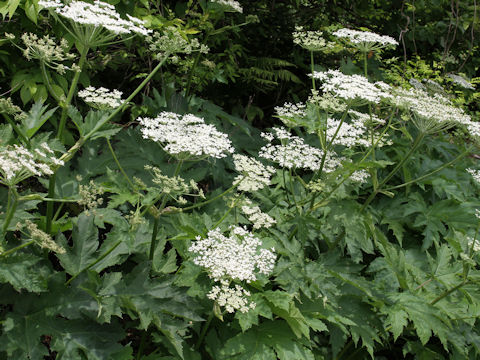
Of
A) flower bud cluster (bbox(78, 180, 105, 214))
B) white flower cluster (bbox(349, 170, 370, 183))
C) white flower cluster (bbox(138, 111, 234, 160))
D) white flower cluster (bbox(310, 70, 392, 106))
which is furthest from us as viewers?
white flower cluster (bbox(349, 170, 370, 183))

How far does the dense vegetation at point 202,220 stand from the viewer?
250cm

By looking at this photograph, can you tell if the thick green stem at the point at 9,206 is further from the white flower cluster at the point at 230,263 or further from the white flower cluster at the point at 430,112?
the white flower cluster at the point at 430,112

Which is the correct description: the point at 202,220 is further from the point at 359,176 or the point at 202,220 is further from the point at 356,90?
the point at 356,90

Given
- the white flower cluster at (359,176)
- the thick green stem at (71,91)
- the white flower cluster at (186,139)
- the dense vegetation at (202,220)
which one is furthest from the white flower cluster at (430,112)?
the thick green stem at (71,91)

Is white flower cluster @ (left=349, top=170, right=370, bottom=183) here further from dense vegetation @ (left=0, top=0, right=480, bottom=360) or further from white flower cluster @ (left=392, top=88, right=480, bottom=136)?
white flower cluster @ (left=392, top=88, right=480, bottom=136)

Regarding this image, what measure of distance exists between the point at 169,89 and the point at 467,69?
670 cm

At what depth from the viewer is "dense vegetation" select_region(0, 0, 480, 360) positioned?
8.20 ft

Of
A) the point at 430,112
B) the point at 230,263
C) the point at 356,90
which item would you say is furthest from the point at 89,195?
the point at 430,112

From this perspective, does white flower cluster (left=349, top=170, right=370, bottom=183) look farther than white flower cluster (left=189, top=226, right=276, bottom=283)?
Yes

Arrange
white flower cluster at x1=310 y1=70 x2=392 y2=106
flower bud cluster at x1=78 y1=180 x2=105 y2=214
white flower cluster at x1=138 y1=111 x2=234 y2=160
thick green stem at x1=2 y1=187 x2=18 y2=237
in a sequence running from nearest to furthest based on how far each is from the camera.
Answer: thick green stem at x1=2 y1=187 x2=18 y2=237
flower bud cluster at x1=78 y1=180 x2=105 y2=214
white flower cluster at x1=138 y1=111 x2=234 y2=160
white flower cluster at x1=310 y1=70 x2=392 y2=106

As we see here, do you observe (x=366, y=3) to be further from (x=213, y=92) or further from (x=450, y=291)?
(x=450, y=291)

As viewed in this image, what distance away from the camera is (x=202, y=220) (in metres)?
3.24

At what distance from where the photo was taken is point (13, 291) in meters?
2.60

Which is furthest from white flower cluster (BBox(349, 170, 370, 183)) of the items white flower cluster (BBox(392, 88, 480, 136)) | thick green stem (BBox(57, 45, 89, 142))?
thick green stem (BBox(57, 45, 89, 142))
